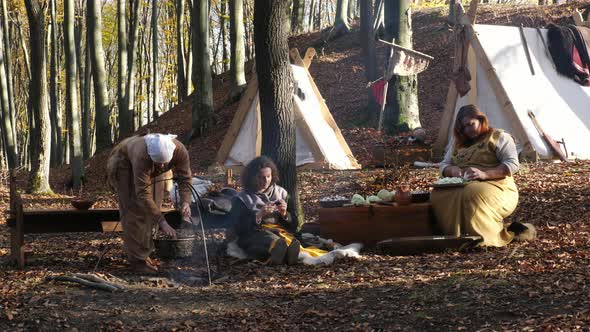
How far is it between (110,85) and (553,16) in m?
24.4

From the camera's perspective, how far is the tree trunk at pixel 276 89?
745cm

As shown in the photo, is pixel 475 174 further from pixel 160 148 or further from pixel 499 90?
pixel 499 90

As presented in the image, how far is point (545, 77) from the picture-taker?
11.7 metres

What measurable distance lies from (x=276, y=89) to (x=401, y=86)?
20.3ft

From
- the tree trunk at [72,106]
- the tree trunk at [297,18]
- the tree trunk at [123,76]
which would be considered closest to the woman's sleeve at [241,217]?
the tree trunk at [72,106]

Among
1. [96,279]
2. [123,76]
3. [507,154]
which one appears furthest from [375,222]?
[123,76]

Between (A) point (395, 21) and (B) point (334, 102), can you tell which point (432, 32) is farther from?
(A) point (395, 21)

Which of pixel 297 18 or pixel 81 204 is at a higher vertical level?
pixel 297 18

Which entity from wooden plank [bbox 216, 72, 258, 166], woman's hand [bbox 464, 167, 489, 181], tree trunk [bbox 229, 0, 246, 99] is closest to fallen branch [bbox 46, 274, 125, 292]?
woman's hand [bbox 464, 167, 489, 181]

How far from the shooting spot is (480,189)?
653 cm

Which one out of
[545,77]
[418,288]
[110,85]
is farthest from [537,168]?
[110,85]

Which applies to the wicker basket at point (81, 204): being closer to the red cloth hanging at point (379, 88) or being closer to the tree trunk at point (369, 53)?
the red cloth hanging at point (379, 88)

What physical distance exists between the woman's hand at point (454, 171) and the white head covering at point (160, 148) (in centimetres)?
244

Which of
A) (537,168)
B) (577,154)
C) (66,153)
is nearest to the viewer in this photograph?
(537,168)
